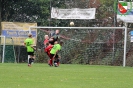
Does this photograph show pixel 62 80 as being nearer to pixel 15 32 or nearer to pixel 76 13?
pixel 76 13

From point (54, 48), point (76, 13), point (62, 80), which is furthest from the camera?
point (76, 13)

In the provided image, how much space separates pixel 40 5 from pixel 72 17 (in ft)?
22.2

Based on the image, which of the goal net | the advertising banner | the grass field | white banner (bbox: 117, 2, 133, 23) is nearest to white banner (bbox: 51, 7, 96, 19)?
the advertising banner

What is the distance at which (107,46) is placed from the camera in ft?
102

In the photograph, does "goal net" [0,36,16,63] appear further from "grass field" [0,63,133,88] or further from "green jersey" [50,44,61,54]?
"grass field" [0,63,133,88]

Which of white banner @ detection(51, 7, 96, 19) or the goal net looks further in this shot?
the goal net

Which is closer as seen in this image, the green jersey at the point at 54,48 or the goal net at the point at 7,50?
the green jersey at the point at 54,48

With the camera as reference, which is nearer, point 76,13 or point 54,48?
point 54,48

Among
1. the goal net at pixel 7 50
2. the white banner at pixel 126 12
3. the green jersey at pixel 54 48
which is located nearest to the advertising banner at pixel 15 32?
the goal net at pixel 7 50

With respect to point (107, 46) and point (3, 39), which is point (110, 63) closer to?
point (107, 46)

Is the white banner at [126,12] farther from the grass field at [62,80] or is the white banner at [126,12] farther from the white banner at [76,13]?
the grass field at [62,80]

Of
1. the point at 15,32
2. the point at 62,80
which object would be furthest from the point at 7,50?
the point at 62,80

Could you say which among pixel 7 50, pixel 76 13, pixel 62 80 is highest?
pixel 76 13

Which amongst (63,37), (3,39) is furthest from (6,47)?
(63,37)
